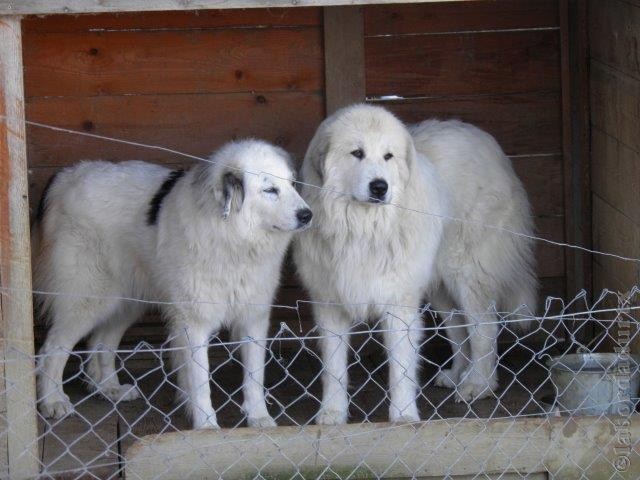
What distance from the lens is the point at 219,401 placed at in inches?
213

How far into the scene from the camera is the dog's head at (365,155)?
15.3ft

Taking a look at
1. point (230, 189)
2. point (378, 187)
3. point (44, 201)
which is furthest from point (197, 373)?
point (44, 201)

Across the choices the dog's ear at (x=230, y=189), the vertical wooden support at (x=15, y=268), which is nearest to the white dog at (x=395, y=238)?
the dog's ear at (x=230, y=189)

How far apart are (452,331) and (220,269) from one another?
146 centimetres

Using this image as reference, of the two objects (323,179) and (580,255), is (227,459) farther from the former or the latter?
(580,255)

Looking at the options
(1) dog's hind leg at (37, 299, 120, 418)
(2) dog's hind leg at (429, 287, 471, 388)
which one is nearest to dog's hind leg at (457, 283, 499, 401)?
(2) dog's hind leg at (429, 287, 471, 388)

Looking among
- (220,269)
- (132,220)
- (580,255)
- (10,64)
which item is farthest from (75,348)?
(580,255)

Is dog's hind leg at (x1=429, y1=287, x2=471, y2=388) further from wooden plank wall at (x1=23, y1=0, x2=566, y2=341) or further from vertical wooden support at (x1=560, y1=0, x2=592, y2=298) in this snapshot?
wooden plank wall at (x1=23, y1=0, x2=566, y2=341)

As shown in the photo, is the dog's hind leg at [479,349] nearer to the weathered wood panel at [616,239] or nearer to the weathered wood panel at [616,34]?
the weathered wood panel at [616,239]

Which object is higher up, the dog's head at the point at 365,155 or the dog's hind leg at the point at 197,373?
the dog's head at the point at 365,155

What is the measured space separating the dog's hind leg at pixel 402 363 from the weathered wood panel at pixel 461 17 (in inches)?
68.8

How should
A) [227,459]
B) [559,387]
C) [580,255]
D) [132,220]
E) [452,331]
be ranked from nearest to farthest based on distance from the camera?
[227,459] → [559,387] → [132,220] → [452,331] → [580,255]

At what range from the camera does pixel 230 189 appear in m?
4.63

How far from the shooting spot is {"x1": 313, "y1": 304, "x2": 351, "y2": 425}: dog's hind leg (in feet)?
16.0
